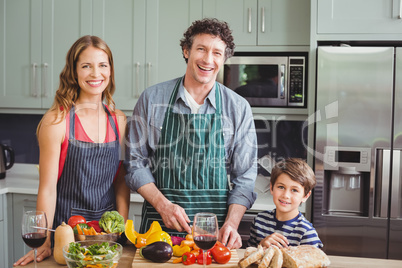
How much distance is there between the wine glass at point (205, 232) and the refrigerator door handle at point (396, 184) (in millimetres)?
1720

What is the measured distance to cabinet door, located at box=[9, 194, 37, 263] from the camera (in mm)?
3002

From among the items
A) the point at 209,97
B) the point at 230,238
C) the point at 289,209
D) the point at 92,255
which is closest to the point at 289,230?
the point at 289,209

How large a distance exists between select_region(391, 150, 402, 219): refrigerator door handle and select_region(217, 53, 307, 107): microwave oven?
0.68 meters

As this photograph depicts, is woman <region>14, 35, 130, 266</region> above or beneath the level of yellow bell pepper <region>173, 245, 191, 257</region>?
above

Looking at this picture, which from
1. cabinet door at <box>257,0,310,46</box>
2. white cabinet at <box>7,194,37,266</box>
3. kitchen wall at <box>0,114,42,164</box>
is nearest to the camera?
cabinet door at <box>257,0,310,46</box>

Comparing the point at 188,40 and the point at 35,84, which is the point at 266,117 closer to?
the point at 188,40

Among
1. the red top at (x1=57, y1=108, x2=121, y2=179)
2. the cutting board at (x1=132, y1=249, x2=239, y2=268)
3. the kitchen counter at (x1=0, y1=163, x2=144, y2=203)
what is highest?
the red top at (x1=57, y1=108, x2=121, y2=179)

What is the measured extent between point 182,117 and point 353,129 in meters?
1.21

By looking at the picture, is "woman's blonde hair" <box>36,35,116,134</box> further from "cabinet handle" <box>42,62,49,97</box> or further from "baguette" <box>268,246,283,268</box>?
"cabinet handle" <box>42,62,49,97</box>

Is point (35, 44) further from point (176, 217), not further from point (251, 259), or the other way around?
point (251, 259)

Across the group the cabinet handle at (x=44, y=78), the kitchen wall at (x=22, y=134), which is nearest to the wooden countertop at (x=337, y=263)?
the cabinet handle at (x=44, y=78)

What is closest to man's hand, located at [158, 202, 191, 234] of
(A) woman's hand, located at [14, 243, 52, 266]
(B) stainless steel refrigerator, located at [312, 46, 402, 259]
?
(A) woman's hand, located at [14, 243, 52, 266]

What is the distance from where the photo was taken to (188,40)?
195 cm

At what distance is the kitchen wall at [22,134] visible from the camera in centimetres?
374
